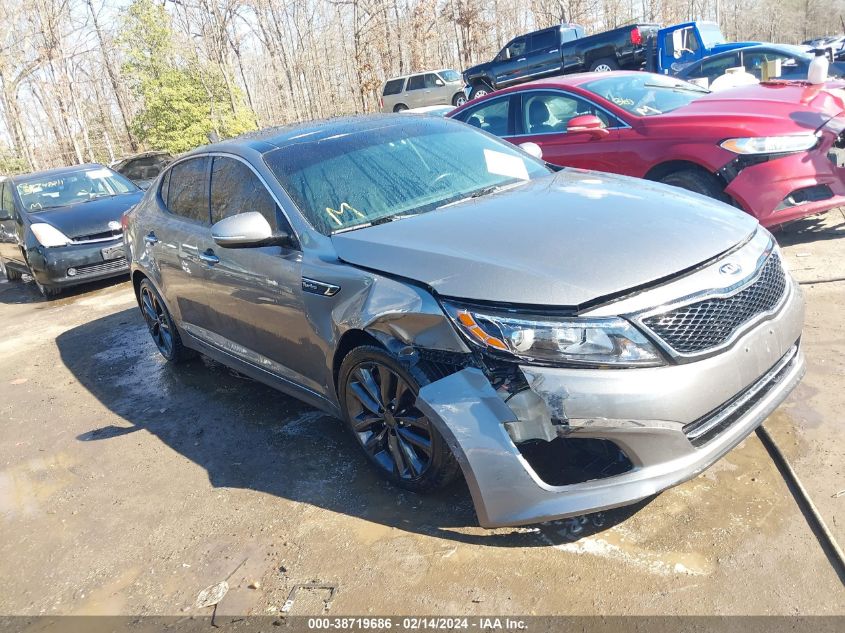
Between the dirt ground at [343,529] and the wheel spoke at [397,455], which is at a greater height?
the wheel spoke at [397,455]

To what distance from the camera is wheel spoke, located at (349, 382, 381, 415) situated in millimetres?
3004

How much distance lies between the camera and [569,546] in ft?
8.52

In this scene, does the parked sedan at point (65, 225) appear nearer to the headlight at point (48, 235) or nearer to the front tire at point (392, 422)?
the headlight at point (48, 235)

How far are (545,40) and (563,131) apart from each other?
1432cm

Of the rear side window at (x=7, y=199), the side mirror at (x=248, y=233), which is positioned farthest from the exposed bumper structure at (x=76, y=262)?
the side mirror at (x=248, y=233)

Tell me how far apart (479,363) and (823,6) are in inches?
2345

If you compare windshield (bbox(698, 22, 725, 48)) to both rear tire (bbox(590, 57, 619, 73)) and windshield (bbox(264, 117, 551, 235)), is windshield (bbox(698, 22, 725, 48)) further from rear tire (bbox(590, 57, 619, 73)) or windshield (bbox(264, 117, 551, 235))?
windshield (bbox(264, 117, 551, 235))

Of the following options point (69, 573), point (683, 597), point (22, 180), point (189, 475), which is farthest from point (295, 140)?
point (22, 180)

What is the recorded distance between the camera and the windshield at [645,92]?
19.8 ft

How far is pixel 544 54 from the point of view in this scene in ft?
61.9

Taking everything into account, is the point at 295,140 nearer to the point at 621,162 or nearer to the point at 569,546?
the point at 569,546

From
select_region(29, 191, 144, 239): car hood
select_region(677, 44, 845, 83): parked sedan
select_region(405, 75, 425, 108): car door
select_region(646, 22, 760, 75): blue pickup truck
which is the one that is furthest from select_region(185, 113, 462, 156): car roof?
select_region(405, 75, 425, 108): car door

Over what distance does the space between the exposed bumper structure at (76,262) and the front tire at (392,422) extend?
639 centimetres

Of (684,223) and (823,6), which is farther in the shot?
(823,6)
